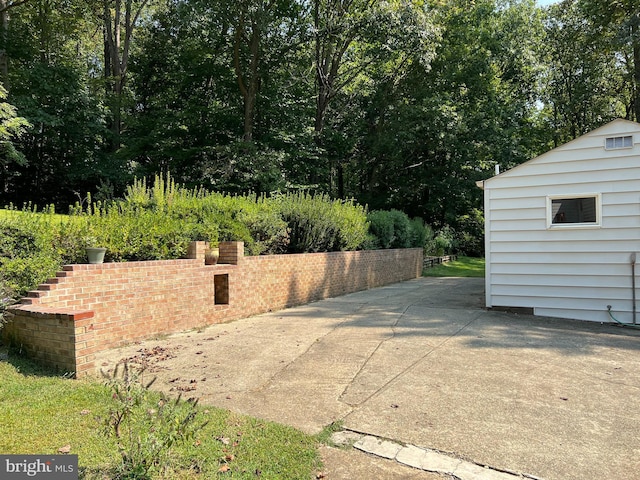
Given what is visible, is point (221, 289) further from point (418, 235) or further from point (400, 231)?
point (418, 235)

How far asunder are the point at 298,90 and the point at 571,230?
14.9 meters

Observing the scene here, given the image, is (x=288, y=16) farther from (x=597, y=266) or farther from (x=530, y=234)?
(x=597, y=266)

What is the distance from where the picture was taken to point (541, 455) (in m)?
2.97

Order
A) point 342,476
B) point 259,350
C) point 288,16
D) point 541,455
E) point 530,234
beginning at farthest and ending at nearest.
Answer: point 288,16
point 530,234
point 259,350
point 541,455
point 342,476

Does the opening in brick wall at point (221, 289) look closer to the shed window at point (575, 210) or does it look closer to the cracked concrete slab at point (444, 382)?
the cracked concrete slab at point (444, 382)

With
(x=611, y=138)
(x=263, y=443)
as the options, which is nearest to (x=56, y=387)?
(x=263, y=443)

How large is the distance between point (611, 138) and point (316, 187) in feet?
43.0

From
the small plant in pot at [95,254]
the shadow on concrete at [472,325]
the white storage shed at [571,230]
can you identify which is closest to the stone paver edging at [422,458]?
the shadow on concrete at [472,325]

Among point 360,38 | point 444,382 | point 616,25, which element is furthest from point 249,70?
point 444,382

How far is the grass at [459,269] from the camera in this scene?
60.5 ft

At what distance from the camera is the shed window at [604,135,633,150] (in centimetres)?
779

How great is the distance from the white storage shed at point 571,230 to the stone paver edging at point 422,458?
257 inches

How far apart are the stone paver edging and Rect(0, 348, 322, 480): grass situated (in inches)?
12.2

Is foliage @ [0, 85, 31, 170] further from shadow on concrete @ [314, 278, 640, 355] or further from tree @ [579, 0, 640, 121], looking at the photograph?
tree @ [579, 0, 640, 121]
